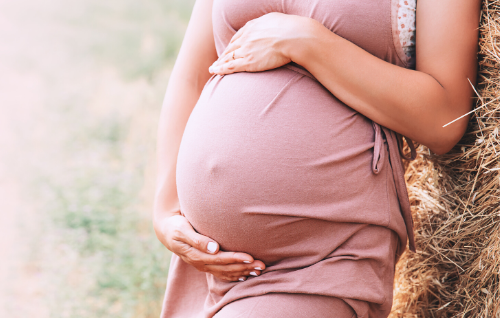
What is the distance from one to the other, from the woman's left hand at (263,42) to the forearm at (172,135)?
0.63 feet

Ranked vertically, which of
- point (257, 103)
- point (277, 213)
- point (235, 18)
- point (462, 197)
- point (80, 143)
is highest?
point (235, 18)

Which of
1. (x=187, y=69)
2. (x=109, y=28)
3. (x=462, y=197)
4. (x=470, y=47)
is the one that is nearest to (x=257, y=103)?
(x=187, y=69)

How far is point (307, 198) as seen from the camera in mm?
784

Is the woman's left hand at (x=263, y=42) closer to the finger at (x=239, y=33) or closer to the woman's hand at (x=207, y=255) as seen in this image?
the finger at (x=239, y=33)

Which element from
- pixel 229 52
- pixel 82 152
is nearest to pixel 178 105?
pixel 229 52

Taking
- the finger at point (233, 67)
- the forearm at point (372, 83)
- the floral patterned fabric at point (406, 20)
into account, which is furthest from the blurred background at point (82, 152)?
the floral patterned fabric at point (406, 20)

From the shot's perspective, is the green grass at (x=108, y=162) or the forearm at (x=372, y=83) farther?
the green grass at (x=108, y=162)

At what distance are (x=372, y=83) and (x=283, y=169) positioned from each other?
25cm

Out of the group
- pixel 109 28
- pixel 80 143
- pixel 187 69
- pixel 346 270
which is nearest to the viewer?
pixel 346 270

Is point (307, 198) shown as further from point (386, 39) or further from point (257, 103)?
point (386, 39)

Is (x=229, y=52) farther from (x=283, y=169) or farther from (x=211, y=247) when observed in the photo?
(x=211, y=247)

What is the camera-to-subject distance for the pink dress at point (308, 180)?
785mm

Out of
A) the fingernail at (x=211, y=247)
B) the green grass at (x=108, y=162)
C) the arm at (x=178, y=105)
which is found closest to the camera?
the fingernail at (x=211, y=247)

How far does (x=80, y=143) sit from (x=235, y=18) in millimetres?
2463
